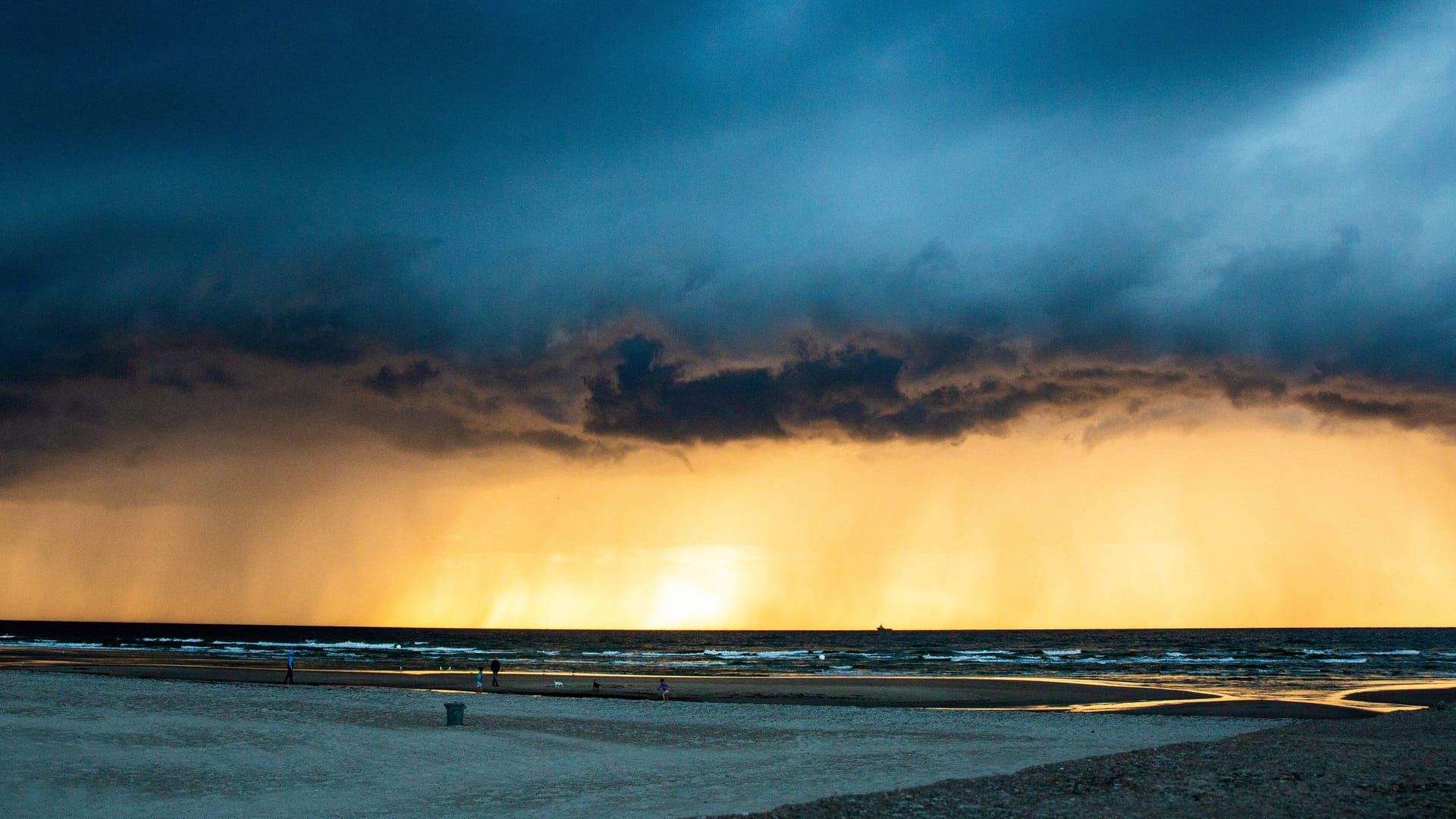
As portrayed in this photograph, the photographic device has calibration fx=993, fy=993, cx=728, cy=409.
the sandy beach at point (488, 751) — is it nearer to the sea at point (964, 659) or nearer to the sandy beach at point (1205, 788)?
the sandy beach at point (1205, 788)

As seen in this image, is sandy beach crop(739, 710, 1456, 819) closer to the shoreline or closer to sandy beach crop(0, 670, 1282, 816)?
sandy beach crop(0, 670, 1282, 816)

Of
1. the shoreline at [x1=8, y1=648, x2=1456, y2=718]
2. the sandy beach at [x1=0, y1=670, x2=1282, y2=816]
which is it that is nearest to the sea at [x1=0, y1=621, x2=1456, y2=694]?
the shoreline at [x1=8, y1=648, x2=1456, y2=718]

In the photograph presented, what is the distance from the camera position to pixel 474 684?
52125mm

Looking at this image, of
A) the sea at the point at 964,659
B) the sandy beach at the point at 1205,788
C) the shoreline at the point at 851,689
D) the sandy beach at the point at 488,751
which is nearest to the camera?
the sandy beach at the point at 1205,788

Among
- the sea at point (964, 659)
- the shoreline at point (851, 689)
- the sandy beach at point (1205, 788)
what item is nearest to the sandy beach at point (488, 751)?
the sandy beach at point (1205, 788)

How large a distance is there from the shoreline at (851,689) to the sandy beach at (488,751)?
19.0 ft

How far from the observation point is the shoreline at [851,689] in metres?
40.7

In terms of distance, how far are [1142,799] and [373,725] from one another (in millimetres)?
21192

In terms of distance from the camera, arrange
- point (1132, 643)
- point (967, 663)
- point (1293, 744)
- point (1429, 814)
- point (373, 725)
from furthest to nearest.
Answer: point (1132, 643) → point (967, 663) → point (373, 725) → point (1293, 744) → point (1429, 814)

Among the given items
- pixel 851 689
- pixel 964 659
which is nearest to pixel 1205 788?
pixel 851 689

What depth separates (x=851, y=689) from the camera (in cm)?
5144

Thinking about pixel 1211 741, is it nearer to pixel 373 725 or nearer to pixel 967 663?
pixel 373 725

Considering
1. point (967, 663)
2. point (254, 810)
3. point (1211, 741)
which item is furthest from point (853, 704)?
point (967, 663)

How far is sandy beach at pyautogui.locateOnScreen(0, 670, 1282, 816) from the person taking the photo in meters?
16.8
